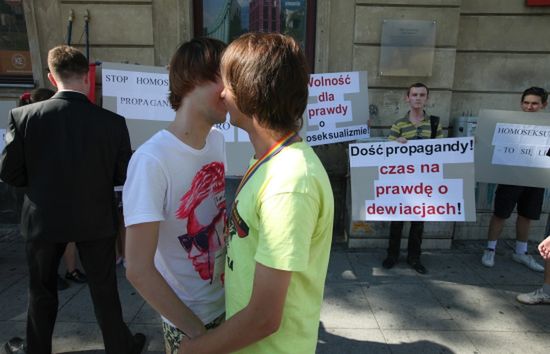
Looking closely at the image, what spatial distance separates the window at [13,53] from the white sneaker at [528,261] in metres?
6.69

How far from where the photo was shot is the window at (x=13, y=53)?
522 cm

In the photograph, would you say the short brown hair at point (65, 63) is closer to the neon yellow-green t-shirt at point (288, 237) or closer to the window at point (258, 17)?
the neon yellow-green t-shirt at point (288, 237)

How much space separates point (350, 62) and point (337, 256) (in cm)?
252

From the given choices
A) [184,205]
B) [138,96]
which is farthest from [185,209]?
[138,96]

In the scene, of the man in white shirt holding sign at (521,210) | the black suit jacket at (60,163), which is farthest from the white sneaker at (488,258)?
the black suit jacket at (60,163)

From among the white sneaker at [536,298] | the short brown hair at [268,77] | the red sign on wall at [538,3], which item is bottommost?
the white sneaker at [536,298]

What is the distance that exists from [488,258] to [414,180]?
1.44m

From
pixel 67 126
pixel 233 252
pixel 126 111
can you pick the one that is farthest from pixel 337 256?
pixel 233 252

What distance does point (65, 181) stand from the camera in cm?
232

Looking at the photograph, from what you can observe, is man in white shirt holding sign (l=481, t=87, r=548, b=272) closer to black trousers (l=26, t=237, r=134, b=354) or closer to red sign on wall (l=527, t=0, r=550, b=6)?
red sign on wall (l=527, t=0, r=550, b=6)

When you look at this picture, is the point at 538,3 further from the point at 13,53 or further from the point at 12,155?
the point at 13,53

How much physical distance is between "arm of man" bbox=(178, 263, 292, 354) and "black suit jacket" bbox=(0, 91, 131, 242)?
1.66 meters

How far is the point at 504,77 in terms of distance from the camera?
17.0 ft

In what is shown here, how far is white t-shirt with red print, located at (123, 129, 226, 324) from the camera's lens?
1159mm
